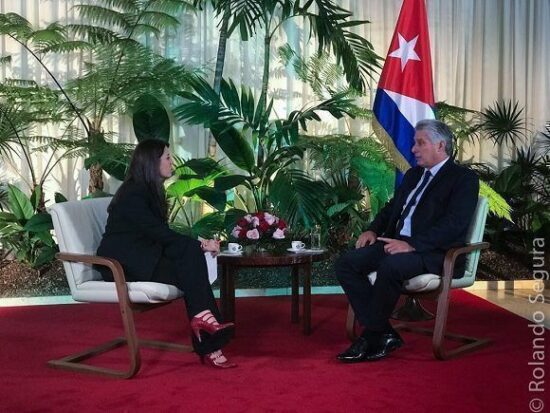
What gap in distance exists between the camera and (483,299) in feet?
19.3

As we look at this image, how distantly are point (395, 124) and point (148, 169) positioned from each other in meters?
→ 2.22

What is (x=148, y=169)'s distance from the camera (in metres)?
3.96

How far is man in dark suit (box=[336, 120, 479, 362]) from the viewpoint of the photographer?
12.9 feet

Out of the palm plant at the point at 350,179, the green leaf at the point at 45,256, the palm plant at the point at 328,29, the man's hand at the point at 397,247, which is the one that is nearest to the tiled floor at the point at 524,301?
the palm plant at the point at 350,179

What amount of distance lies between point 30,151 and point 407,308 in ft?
12.2

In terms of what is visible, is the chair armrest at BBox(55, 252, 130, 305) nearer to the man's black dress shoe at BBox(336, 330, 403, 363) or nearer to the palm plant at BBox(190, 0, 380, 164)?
the man's black dress shoe at BBox(336, 330, 403, 363)

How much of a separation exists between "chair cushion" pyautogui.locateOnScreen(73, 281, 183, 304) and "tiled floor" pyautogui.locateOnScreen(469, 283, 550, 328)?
2.60 metres

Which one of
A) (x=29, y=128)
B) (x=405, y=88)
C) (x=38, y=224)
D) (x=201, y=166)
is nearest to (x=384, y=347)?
(x=405, y=88)

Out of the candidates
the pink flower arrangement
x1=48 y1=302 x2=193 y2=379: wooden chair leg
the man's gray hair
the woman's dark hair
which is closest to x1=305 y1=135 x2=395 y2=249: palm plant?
the pink flower arrangement

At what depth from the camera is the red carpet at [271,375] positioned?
3.25 metres

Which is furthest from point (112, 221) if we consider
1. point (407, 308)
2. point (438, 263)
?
point (407, 308)

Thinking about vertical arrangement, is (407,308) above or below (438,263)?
below

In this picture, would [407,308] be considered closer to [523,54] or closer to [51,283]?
[51,283]

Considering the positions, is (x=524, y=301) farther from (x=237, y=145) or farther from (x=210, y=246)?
(x=210, y=246)
